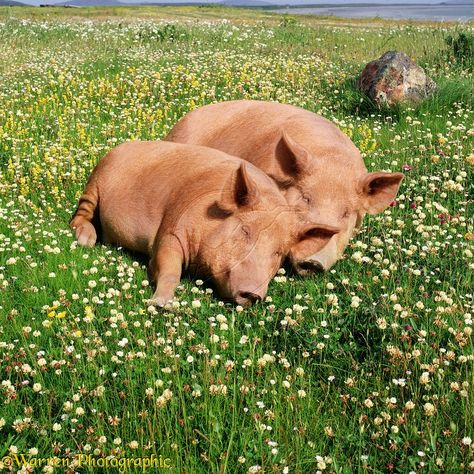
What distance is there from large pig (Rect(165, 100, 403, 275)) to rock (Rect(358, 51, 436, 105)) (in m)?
4.10

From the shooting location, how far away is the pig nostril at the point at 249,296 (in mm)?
5426

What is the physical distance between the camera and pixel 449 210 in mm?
7516

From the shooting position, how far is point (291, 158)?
21.3 ft

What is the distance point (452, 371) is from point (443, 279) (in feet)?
5.41

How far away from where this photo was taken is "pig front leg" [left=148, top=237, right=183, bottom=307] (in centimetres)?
544

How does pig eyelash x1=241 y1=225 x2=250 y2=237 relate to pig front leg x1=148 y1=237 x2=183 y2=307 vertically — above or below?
above

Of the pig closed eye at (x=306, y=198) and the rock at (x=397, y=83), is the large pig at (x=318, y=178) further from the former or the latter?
the rock at (x=397, y=83)

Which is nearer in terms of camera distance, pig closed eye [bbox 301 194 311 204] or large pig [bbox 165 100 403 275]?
large pig [bbox 165 100 403 275]

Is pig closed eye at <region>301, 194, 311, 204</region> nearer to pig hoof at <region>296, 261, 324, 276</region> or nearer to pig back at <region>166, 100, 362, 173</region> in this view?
pig back at <region>166, 100, 362, 173</region>

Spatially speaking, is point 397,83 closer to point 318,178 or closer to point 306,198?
point 318,178

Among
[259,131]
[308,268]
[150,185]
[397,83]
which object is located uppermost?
[259,131]

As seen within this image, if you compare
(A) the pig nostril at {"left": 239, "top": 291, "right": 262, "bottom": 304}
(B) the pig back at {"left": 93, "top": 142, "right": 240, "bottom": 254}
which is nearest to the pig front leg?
(B) the pig back at {"left": 93, "top": 142, "right": 240, "bottom": 254}

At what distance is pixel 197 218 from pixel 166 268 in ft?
1.70

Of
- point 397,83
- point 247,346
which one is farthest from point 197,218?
point 397,83
